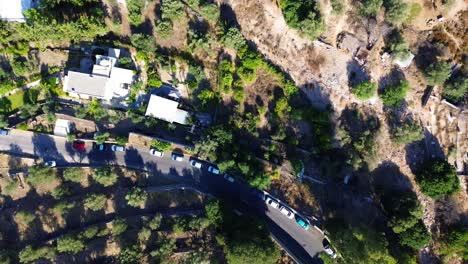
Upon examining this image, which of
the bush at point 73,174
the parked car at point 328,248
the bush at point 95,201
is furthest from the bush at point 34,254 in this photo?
the parked car at point 328,248

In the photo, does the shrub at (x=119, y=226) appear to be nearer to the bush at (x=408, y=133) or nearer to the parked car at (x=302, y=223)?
the parked car at (x=302, y=223)

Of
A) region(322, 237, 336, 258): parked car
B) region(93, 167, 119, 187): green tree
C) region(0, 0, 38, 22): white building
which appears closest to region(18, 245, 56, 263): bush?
region(93, 167, 119, 187): green tree

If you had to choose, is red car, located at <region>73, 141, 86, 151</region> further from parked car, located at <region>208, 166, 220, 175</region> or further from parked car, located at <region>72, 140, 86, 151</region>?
parked car, located at <region>208, 166, 220, 175</region>

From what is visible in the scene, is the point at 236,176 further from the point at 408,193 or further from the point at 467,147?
the point at 467,147

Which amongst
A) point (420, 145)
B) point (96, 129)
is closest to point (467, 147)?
point (420, 145)

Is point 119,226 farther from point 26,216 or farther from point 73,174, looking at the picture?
point 26,216
